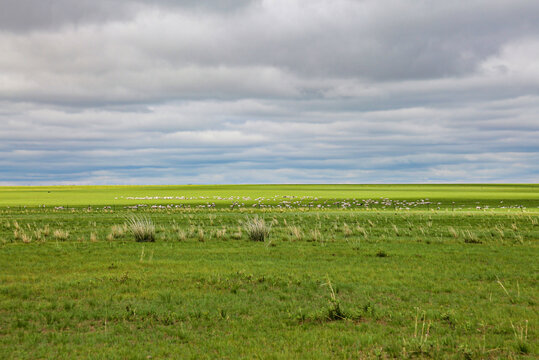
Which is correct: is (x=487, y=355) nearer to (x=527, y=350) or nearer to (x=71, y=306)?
(x=527, y=350)

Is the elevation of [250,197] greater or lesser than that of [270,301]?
greater

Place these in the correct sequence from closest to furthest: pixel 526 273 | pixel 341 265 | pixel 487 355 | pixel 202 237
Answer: pixel 487 355
pixel 526 273
pixel 341 265
pixel 202 237

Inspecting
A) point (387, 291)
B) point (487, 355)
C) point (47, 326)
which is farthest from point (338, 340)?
point (47, 326)

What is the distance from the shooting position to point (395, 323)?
10.4 m

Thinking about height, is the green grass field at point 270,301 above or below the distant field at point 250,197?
below

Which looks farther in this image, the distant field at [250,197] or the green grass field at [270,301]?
the distant field at [250,197]

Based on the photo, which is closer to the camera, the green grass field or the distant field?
the green grass field

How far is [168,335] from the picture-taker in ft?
31.8

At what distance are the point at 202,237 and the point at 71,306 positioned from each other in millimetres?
14994

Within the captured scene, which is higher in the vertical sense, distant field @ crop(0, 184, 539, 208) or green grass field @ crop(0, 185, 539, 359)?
distant field @ crop(0, 184, 539, 208)

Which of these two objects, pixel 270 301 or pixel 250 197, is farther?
pixel 250 197

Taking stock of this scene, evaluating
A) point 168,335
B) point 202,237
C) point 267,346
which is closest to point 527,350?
point 267,346

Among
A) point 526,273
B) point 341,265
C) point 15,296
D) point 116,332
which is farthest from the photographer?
point 341,265

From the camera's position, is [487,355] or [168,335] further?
[168,335]
